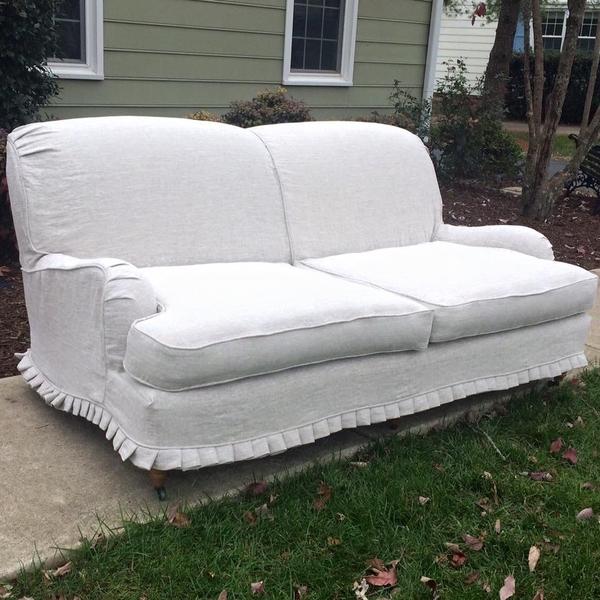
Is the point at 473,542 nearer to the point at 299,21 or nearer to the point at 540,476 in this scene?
the point at 540,476

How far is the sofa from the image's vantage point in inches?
110

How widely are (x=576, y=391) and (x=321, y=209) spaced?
161 cm

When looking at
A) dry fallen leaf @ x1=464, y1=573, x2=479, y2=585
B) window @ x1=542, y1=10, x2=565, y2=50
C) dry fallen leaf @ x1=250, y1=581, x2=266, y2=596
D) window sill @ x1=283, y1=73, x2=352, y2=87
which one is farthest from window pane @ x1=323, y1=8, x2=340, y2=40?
window @ x1=542, y1=10, x2=565, y2=50

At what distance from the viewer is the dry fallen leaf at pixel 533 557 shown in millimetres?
2627

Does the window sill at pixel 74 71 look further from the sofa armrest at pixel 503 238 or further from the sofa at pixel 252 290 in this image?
the sofa armrest at pixel 503 238

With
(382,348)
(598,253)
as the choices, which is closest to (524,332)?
(382,348)

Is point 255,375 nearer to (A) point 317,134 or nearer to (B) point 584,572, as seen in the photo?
(B) point 584,572

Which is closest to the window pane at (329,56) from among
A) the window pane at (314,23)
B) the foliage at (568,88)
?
the window pane at (314,23)

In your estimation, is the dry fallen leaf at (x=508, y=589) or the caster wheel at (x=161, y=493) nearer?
the dry fallen leaf at (x=508, y=589)

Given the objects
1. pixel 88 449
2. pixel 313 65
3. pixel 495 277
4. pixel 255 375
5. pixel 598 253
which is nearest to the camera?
pixel 255 375

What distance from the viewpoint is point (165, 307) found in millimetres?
2898

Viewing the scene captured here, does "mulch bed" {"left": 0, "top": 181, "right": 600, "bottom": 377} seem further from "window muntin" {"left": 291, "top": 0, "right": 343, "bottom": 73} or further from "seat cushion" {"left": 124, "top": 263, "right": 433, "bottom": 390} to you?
"window muntin" {"left": 291, "top": 0, "right": 343, "bottom": 73}

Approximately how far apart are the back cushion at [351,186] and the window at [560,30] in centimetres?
1913

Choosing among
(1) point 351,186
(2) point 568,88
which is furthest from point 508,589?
(2) point 568,88
